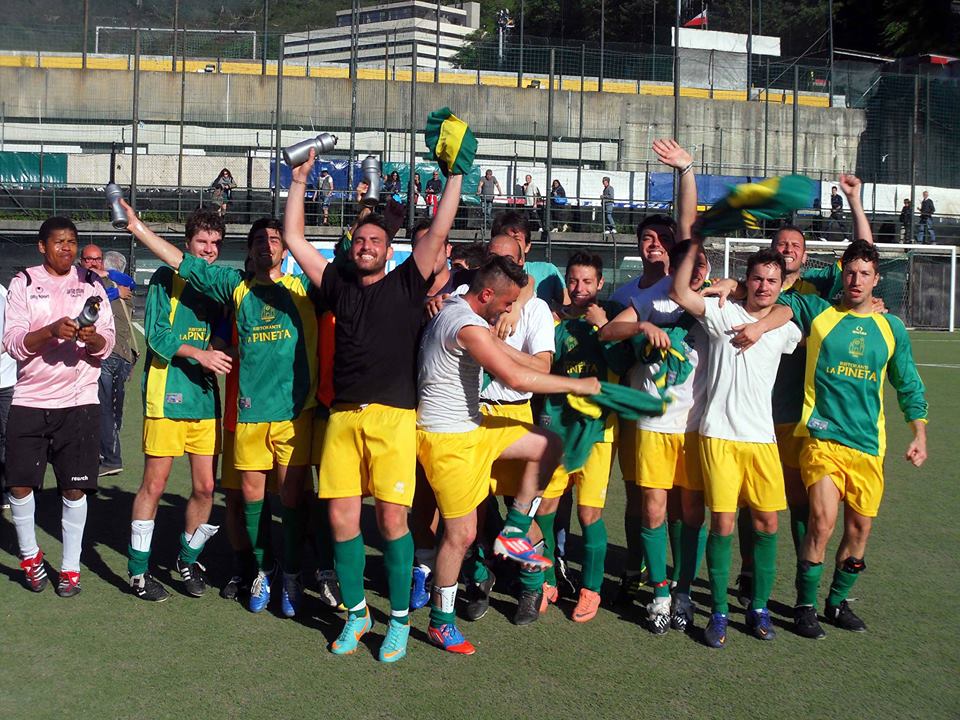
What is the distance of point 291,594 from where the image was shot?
5957 mm

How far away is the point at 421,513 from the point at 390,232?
1740mm

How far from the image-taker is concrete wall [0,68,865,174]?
38531 millimetres

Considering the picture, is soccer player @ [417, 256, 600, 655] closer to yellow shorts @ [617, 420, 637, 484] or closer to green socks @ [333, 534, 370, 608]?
Result: green socks @ [333, 534, 370, 608]

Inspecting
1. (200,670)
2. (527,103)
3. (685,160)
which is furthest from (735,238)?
(200,670)

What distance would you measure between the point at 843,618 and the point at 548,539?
165 cm

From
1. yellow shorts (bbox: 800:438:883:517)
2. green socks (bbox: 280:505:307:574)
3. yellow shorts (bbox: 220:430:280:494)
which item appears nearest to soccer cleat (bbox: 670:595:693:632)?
yellow shorts (bbox: 800:438:883:517)

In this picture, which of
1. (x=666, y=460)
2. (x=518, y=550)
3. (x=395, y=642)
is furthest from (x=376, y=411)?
(x=666, y=460)

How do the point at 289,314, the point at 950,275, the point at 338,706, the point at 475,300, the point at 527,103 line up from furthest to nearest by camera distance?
1. the point at 527,103
2. the point at 950,275
3. the point at 289,314
4. the point at 475,300
5. the point at 338,706

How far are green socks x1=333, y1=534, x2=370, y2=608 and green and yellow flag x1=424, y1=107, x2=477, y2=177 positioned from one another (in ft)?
6.32

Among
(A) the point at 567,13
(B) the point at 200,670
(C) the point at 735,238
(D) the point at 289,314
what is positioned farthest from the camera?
(A) the point at 567,13

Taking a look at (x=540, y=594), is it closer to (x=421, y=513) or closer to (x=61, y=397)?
(x=421, y=513)

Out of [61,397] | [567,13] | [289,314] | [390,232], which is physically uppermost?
[567,13]

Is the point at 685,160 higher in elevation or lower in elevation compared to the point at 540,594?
higher

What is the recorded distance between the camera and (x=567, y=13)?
190 feet
